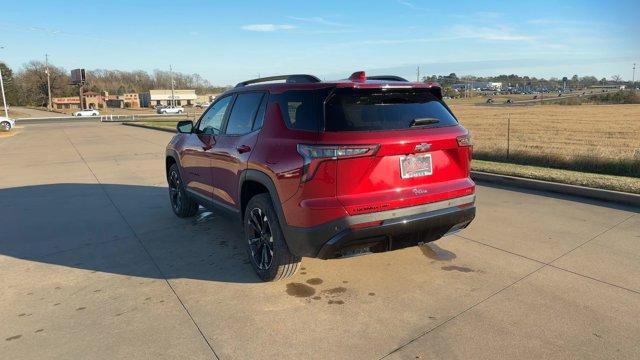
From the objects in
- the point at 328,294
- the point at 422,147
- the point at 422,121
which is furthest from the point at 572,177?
the point at 328,294

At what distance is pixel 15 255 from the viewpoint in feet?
16.2

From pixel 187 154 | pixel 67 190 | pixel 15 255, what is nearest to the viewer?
pixel 15 255

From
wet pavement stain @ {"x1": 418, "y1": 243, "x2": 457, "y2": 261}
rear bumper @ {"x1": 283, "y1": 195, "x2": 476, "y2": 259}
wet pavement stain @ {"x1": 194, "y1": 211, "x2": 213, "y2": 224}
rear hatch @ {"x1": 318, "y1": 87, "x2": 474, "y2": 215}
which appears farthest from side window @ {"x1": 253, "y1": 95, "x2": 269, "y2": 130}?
wet pavement stain @ {"x1": 194, "y1": 211, "x2": 213, "y2": 224}

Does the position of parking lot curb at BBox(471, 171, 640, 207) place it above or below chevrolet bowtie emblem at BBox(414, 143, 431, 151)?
below

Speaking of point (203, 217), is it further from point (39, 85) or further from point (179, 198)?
point (39, 85)

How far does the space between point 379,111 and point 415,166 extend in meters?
0.51

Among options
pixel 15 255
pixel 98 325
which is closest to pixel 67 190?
pixel 15 255

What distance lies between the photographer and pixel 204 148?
200 inches

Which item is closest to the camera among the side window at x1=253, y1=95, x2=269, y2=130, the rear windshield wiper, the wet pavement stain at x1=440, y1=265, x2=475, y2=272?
the rear windshield wiper

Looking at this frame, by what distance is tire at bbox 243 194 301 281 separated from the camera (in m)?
3.75

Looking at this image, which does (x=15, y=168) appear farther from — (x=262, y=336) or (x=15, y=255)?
(x=262, y=336)

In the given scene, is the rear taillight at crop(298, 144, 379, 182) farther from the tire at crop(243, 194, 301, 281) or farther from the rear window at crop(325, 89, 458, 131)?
the tire at crop(243, 194, 301, 281)

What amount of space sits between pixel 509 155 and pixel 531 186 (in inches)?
117

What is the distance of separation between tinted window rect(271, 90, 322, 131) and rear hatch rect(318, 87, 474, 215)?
10 centimetres
